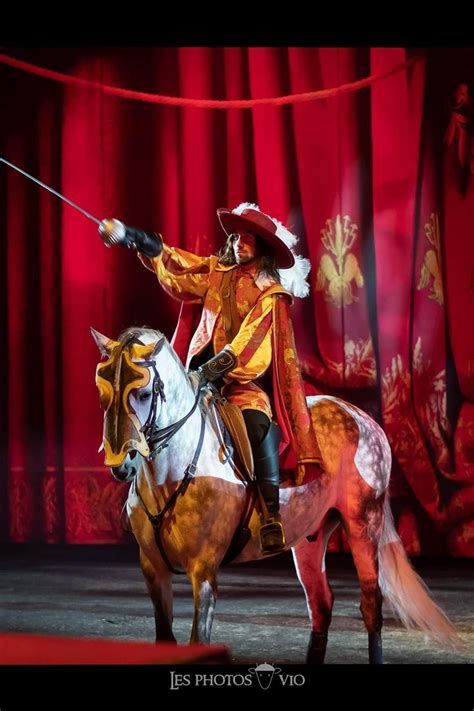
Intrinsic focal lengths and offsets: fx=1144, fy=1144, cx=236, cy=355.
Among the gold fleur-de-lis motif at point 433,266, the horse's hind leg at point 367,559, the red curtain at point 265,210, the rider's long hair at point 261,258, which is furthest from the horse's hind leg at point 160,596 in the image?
the gold fleur-de-lis motif at point 433,266

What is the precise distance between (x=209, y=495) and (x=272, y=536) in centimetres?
27

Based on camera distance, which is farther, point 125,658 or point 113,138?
point 113,138

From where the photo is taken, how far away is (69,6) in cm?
507

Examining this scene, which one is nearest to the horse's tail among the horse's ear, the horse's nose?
the horse's nose

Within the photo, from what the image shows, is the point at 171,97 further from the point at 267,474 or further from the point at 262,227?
the point at 267,474

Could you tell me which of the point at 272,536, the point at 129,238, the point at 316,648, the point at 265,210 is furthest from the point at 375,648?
the point at 265,210

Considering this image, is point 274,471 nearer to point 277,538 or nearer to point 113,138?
point 277,538

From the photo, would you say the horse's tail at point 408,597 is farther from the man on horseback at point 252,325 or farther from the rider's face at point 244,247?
the rider's face at point 244,247

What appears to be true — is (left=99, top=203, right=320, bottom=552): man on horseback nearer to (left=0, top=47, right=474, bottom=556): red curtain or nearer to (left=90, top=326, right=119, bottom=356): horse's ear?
(left=90, top=326, right=119, bottom=356): horse's ear

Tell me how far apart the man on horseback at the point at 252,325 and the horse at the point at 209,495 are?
0.36 ft

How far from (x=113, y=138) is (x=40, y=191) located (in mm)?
537

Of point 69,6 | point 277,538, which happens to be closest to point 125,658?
point 277,538

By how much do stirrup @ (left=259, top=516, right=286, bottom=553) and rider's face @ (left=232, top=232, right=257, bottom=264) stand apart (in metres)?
0.90

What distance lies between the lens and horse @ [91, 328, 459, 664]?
341 cm
